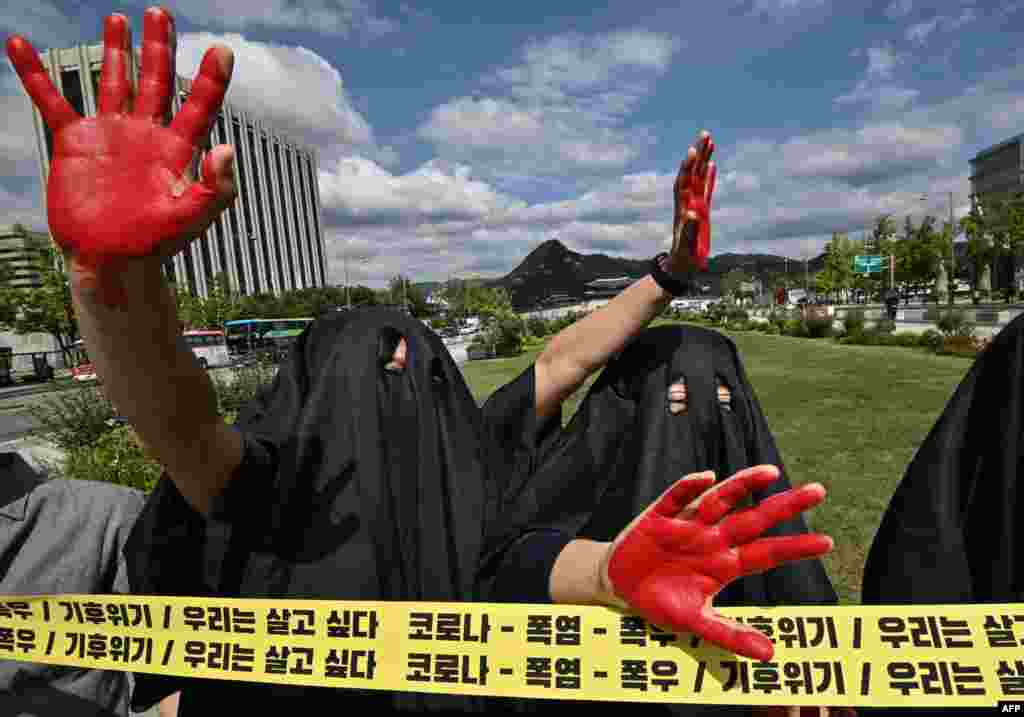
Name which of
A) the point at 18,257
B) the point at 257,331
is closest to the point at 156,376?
the point at 257,331

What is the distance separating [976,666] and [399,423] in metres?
1.66

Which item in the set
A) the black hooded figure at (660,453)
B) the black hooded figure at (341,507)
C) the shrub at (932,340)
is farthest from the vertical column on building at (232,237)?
the black hooded figure at (660,453)

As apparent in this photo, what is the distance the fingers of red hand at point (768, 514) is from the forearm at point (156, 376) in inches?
47.7

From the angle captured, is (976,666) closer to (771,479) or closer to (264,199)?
(771,479)

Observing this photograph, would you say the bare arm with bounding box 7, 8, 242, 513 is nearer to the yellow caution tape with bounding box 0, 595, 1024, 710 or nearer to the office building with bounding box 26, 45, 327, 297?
the yellow caution tape with bounding box 0, 595, 1024, 710

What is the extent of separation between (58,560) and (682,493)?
6.21 ft

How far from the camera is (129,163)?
104cm

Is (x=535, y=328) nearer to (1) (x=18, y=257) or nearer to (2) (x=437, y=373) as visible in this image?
(1) (x=18, y=257)

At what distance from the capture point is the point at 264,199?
82.8 meters

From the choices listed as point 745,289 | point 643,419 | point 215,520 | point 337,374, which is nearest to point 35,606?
point 215,520

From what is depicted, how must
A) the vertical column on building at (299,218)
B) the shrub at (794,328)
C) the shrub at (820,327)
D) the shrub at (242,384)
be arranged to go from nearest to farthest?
the shrub at (242,384) < the shrub at (820,327) < the shrub at (794,328) < the vertical column on building at (299,218)

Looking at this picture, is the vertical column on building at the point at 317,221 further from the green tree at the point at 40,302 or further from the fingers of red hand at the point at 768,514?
the fingers of red hand at the point at 768,514

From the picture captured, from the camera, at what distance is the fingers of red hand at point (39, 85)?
1.08m

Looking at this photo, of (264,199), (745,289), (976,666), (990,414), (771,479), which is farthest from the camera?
(264,199)
